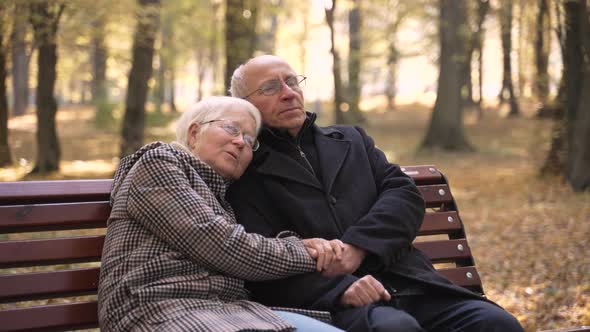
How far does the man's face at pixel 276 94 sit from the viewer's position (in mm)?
3486

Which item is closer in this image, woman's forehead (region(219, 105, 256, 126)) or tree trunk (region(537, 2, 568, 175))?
woman's forehead (region(219, 105, 256, 126))

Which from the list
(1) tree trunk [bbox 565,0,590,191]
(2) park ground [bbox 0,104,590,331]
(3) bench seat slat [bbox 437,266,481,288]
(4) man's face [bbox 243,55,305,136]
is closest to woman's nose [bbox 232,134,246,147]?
(4) man's face [bbox 243,55,305,136]

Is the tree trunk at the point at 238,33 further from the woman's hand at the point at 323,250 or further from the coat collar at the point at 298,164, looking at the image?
the woman's hand at the point at 323,250

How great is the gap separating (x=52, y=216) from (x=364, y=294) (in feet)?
4.79

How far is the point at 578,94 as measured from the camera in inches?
437

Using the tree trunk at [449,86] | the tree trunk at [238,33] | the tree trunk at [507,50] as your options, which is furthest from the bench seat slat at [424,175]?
the tree trunk at [449,86]

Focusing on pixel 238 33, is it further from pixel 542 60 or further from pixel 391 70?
pixel 391 70

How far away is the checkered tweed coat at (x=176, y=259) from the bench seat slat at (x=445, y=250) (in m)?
1.04

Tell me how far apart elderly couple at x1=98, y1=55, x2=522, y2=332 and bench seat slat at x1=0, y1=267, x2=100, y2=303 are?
352 mm

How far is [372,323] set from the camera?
273cm

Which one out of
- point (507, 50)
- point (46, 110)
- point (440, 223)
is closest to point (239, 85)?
point (440, 223)

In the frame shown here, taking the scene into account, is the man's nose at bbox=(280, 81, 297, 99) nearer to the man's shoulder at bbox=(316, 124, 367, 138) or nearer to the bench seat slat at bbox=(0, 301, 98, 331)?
the man's shoulder at bbox=(316, 124, 367, 138)

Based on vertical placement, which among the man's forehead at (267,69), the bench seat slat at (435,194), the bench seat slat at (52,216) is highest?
the man's forehead at (267,69)

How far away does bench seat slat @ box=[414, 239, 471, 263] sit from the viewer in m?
3.62
